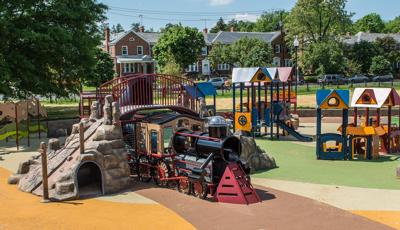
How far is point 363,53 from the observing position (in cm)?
7206

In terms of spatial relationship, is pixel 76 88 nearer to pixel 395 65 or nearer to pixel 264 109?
pixel 264 109

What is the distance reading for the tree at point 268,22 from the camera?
128625mm

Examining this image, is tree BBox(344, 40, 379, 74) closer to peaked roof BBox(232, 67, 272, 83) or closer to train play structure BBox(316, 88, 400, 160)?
peaked roof BBox(232, 67, 272, 83)

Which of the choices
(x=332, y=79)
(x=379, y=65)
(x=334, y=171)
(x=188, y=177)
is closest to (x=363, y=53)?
(x=379, y=65)

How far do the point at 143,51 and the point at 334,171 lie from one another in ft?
208

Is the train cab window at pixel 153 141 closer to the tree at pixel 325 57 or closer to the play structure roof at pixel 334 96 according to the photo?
the play structure roof at pixel 334 96

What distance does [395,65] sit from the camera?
261ft

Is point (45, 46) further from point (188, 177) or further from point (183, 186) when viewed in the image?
point (188, 177)

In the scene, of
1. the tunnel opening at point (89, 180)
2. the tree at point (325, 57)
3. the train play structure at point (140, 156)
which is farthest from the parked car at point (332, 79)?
the tunnel opening at point (89, 180)

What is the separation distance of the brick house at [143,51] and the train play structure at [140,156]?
184 ft

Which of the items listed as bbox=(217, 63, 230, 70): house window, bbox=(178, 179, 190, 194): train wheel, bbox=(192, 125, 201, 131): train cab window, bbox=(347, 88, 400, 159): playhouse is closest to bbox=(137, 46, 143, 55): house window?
bbox=(217, 63, 230, 70): house window

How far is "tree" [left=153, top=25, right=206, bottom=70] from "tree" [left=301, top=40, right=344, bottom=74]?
604 inches

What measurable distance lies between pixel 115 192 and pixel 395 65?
74709mm

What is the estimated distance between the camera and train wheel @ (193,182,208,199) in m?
13.0
